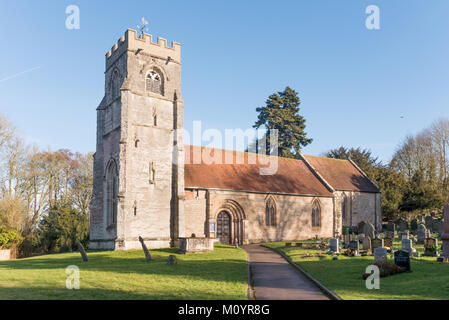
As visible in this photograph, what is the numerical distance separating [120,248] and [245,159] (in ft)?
50.0

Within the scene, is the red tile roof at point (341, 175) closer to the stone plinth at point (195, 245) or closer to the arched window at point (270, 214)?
the arched window at point (270, 214)

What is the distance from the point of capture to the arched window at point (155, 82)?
29.0 m

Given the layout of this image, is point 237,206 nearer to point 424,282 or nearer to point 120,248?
point 120,248

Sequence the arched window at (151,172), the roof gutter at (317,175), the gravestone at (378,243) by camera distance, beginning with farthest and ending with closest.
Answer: the roof gutter at (317,175)
the arched window at (151,172)
the gravestone at (378,243)

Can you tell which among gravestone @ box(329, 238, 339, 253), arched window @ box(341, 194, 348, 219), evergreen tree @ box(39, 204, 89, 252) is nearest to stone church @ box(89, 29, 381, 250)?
arched window @ box(341, 194, 348, 219)

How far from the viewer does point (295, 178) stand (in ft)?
120

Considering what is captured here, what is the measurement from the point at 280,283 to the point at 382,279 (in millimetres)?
3795

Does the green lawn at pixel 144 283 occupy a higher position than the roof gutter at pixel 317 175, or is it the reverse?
the roof gutter at pixel 317 175

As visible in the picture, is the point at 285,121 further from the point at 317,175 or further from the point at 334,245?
the point at 334,245

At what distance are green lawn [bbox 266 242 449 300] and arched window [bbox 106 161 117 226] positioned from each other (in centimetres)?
1518

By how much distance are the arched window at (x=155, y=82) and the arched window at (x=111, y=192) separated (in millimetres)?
6543

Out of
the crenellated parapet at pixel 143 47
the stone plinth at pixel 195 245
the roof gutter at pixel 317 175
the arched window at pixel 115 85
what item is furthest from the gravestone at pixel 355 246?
the arched window at pixel 115 85

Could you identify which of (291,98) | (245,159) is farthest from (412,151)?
(245,159)

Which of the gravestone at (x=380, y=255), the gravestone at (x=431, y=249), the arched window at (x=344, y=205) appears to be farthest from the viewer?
the arched window at (x=344, y=205)
